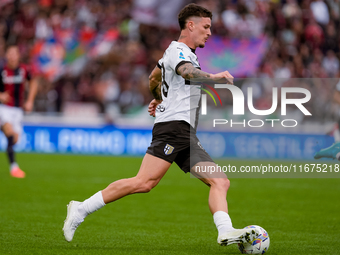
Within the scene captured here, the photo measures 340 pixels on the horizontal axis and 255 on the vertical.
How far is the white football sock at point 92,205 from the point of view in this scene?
4953 millimetres

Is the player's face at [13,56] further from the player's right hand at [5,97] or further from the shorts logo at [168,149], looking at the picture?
the shorts logo at [168,149]

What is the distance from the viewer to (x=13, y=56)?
452 inches

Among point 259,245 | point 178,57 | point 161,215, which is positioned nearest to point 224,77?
point 178,57

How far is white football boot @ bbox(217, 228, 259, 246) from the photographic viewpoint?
4.43 metres

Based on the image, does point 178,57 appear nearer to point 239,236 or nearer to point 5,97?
point 239,236

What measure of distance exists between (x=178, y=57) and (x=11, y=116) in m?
7.83

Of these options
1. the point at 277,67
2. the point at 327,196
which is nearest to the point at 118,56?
the point at 277,67

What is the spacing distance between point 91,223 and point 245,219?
197 centimetres

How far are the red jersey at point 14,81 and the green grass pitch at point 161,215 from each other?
65.4 inches

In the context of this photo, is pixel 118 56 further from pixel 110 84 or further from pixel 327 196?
pixel 327 196

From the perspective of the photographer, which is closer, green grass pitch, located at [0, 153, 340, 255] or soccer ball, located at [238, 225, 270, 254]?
soccer ball, located at [238, 225, 270, 254]

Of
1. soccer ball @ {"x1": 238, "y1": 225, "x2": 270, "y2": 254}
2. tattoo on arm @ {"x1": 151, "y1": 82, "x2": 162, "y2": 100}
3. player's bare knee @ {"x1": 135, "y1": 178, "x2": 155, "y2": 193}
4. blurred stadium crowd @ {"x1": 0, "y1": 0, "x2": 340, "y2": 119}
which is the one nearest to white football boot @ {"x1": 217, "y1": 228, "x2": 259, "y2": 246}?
soccer ball @ {"x1": 238, "y1": 225, "x2": 270, "y2": 254}

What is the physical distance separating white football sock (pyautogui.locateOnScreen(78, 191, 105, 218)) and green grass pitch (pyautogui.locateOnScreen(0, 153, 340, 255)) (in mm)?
350

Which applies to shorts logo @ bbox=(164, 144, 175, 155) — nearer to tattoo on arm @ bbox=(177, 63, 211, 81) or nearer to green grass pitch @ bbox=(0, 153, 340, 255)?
tattoo on arm @ bbox=(177, 63, 211, 81)
